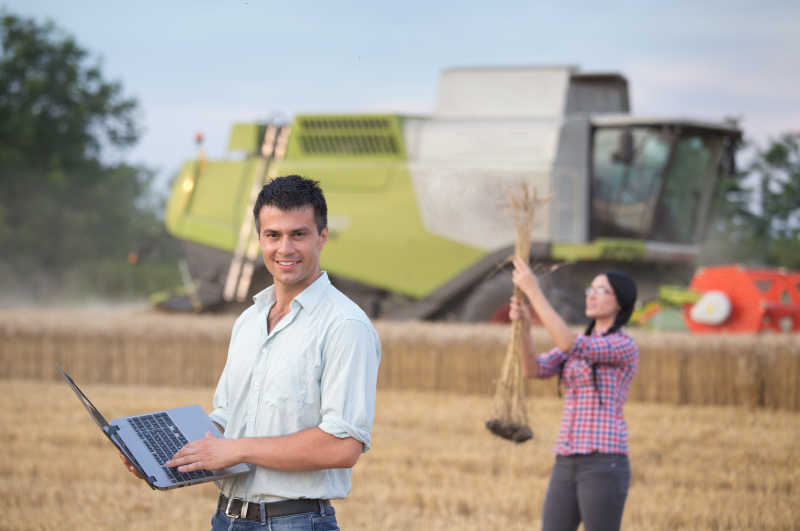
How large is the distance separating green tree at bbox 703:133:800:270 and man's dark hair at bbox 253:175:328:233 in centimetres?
1719

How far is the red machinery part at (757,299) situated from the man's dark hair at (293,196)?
1005 cm

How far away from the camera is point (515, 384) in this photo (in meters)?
4.40

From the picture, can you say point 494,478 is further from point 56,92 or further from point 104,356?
point 56,92

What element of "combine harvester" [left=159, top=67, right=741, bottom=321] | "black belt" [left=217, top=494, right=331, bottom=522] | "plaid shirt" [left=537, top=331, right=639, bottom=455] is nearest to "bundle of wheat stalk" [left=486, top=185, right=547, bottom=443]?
"plaid shirt" [left=537, top=331, right=639, bottom=455]

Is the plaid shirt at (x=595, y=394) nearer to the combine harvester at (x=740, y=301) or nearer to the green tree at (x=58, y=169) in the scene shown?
the combine harvester at (x=740, y=301)

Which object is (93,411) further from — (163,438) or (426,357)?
(426,357)

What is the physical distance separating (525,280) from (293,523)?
70.0 inches

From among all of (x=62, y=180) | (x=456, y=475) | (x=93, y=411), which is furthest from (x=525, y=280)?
(x=62, y=180)

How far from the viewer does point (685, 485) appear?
629 cm

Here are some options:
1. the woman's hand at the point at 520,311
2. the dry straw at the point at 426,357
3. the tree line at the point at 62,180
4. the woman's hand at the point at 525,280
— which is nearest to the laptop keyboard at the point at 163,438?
the woman's hand at the point at 525,280

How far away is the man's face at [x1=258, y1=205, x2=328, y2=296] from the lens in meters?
2.39

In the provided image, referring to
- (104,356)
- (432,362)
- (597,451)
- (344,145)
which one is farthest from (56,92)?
(597,451)

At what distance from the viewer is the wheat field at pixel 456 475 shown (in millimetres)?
5469

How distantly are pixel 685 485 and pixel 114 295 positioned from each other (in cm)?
3011
